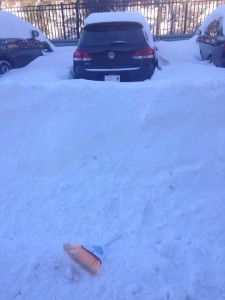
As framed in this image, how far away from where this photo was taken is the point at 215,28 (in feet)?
25.6

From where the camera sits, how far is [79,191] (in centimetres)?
376

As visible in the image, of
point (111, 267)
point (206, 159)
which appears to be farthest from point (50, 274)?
point (206, 159)

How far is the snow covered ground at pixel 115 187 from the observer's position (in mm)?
2752

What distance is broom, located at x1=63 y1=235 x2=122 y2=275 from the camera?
280 centimetres

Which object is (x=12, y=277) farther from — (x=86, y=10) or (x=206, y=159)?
(x=86, y=10)

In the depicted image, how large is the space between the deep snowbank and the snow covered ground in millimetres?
13

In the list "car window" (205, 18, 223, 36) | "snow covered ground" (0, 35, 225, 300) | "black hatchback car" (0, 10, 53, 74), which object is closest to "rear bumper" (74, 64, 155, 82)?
"snow covered ground" (0, 35, 225, 300)

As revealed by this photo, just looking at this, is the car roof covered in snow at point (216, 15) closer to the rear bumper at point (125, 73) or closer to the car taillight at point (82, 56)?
the rear bumper at point (125, 73)

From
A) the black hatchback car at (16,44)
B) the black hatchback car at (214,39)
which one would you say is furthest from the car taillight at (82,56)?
the black hatchback car at (214,39)

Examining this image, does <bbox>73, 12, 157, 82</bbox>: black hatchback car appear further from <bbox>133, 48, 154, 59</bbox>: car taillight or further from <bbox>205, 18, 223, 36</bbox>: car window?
<bbox>205, 18, 223, 36</bbox>: car window

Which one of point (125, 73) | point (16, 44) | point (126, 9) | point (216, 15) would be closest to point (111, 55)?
point (125, 73)

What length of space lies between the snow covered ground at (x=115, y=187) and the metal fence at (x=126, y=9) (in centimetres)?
1075

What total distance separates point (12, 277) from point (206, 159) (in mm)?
2704

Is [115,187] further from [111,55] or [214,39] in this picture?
[214,39]
